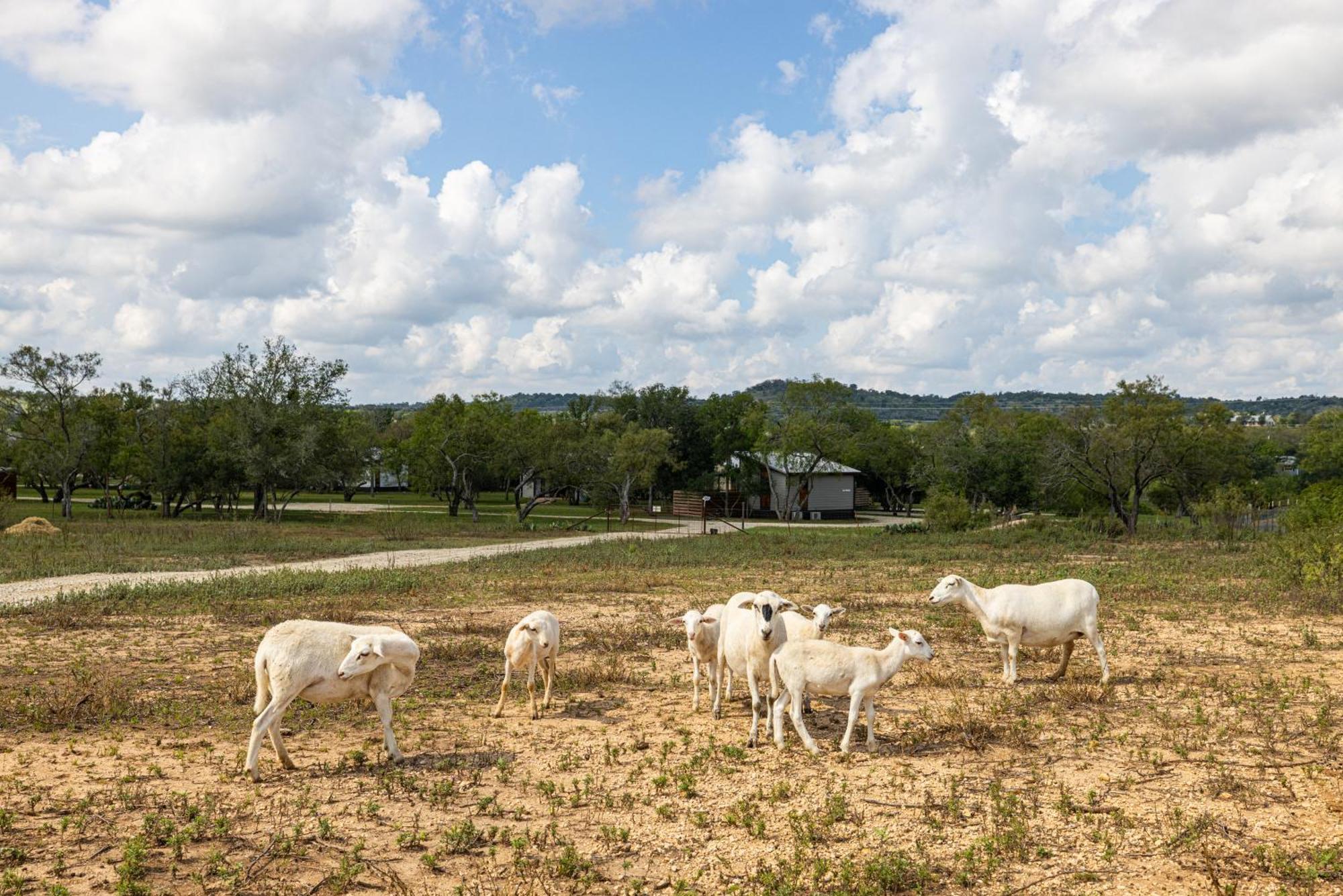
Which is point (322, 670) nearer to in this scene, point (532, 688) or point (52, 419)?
point (532, 688)

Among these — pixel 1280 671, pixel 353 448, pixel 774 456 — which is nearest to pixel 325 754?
pixel 1280 671

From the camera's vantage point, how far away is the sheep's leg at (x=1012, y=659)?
12.7 m

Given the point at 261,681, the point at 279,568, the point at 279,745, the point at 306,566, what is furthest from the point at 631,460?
the point at 279,745

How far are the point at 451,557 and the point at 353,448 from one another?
1192 inches

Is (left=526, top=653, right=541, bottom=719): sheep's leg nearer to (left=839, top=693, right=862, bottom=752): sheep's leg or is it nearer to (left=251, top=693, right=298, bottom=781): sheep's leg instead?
(left=251, top=693, right=298, bottom=781): sheep's leg

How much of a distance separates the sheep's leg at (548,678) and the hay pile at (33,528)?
123ft

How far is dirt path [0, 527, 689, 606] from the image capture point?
22.7 metres

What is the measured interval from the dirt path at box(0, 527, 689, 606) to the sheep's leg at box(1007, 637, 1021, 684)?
19617 mm

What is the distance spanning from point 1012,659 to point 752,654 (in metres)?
4.40

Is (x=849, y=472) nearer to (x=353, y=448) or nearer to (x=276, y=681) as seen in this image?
(x=353, y=448)

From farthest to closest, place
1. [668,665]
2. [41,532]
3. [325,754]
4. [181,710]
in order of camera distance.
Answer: [41,532] < [668,665] < [181,710] < [325,754]

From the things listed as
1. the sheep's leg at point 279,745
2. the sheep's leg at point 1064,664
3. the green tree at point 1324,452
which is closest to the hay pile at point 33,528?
the sheep's leg at point 279,745

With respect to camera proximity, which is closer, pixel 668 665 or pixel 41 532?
pixel 668 665

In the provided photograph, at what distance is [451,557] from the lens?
33.5m
